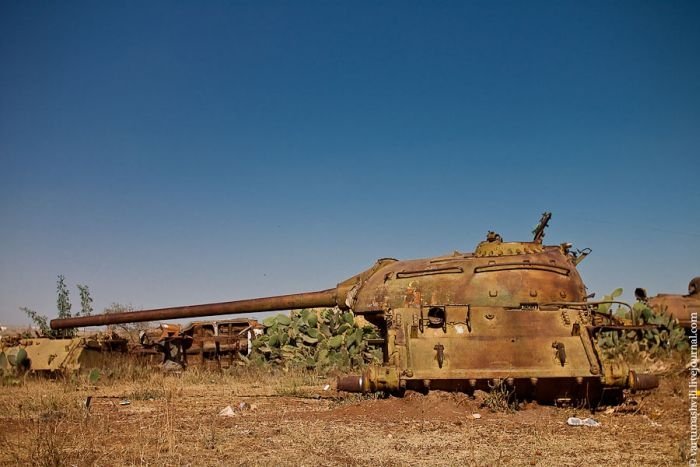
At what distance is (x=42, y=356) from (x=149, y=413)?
6.46 m

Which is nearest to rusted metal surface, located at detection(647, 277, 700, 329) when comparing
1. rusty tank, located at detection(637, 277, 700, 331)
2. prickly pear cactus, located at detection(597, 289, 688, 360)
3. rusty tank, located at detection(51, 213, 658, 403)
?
rusty tank, located at detection(637, 277, 700, 331)

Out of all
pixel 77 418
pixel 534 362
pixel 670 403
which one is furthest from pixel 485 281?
pixel 77 418

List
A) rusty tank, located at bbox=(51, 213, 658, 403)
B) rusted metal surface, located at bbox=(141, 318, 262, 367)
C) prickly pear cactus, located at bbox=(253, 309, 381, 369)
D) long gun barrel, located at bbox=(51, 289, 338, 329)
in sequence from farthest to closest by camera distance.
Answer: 1. rusted metal surface, located at bbox=(141, 318, 262, 367)
2. prickly pear cactus, located at bbox=(253, 309, 381, 369)
3. long gun barrel, located at bbox=(51, 289, 338, 329)
4. rusty tank, located at bbox=(51, 213, 658, 403)

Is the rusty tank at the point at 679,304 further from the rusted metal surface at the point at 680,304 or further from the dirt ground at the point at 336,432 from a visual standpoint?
the dirt ground at the point at 336,432

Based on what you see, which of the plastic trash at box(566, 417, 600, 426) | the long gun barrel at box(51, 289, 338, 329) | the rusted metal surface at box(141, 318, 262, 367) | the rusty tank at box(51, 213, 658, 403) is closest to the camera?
the plastic trash at box(566, 417, 600, 426)

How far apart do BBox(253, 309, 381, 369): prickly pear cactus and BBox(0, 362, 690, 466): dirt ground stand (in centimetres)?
403

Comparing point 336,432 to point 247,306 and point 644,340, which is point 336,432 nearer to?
point 247,306

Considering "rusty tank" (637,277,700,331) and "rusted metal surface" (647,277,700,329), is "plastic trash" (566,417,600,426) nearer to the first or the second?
"rusty tank" (637,277,700,331)

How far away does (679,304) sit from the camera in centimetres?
1622

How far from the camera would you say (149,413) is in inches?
324

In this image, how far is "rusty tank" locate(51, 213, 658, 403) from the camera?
689 cm

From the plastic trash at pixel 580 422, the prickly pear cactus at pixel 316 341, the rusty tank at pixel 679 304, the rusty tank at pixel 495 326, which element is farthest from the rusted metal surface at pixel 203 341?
the rusty tank at pixel 679 304

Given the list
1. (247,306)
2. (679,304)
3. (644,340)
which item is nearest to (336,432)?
(247,306)

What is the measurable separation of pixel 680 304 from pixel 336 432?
13289 mm
